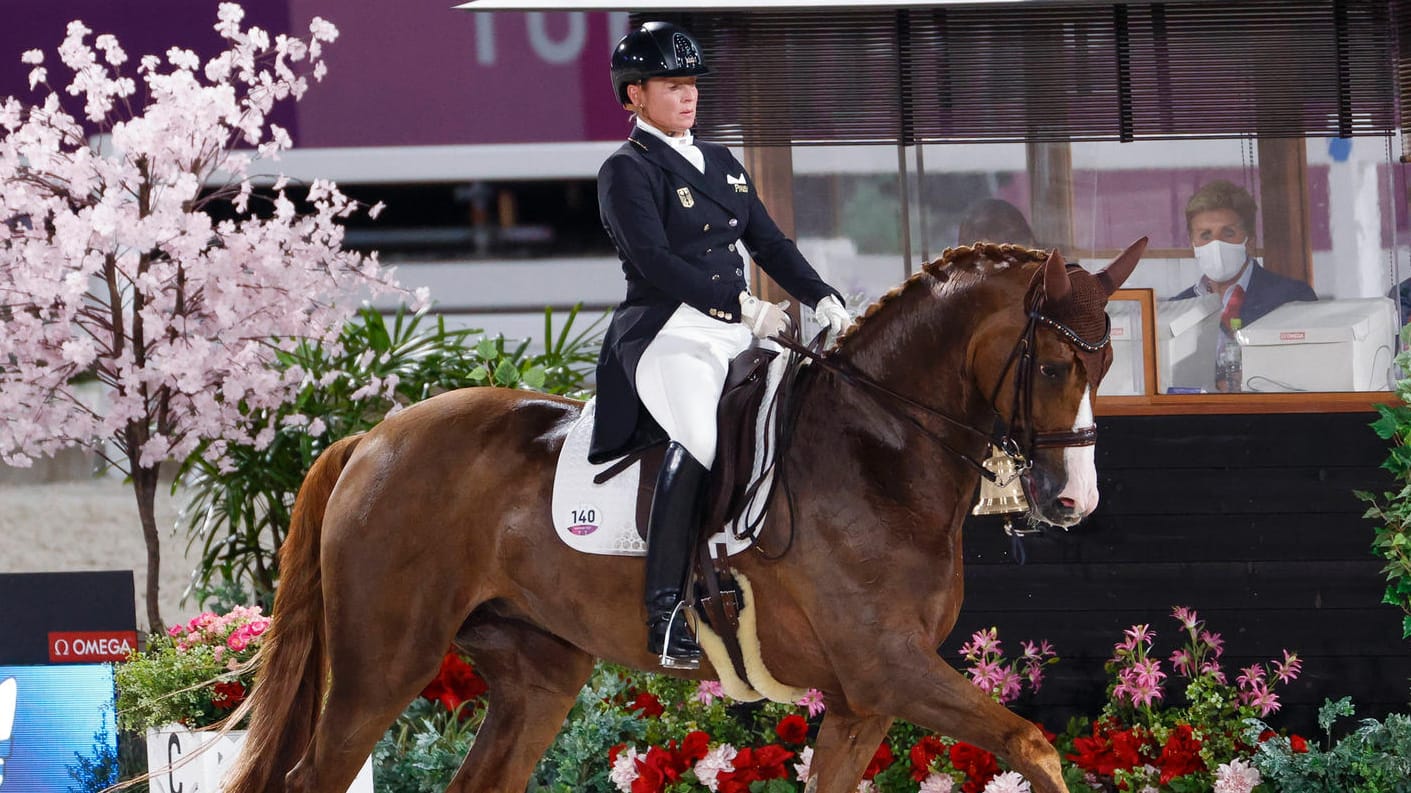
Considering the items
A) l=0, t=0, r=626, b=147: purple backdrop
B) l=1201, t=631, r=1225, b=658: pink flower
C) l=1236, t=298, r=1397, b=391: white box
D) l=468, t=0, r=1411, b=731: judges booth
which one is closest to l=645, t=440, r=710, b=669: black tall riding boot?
l=468, t=0, r=1411, b=731: judges booth

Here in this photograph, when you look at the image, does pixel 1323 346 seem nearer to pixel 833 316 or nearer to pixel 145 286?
pixel 833 316

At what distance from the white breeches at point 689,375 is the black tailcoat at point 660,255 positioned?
42mm

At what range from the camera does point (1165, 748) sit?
4.61 metres

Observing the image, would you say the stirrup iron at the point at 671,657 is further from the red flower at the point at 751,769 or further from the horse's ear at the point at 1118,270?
the red flower at the point at 751,769

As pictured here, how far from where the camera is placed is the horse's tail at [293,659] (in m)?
4.01

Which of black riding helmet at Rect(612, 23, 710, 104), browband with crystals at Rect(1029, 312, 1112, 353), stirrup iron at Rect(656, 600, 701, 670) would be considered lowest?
stirrup iron at Rect(656, 600, 701, 670)

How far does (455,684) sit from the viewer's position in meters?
5.29

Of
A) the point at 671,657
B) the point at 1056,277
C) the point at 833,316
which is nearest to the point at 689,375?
the point at 833,316

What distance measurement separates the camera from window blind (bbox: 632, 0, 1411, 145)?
5.04m

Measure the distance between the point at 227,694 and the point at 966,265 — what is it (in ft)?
9.66

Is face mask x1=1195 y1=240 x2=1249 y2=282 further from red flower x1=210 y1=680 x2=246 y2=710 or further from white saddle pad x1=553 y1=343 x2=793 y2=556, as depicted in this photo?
red flower x1=210 y1=680 x2=246 y2=710

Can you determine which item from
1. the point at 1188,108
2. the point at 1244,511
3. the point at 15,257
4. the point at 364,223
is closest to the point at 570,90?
the point at 364,223

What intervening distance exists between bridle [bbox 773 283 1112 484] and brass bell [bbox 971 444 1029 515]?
0.05 meters

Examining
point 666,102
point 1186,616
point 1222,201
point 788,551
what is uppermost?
point 666,102
